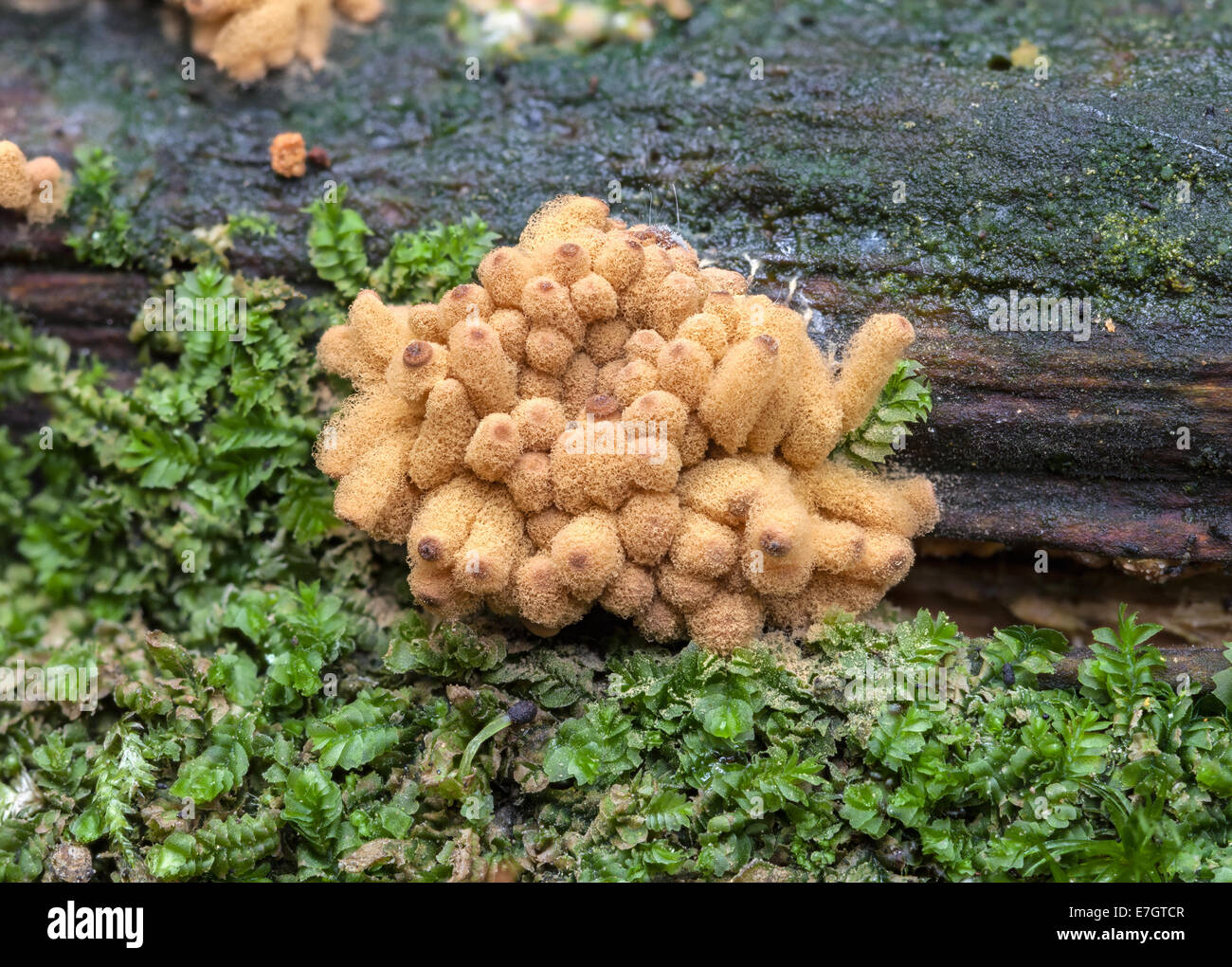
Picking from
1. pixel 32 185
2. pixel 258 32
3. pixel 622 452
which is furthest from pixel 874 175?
pixel 32 185

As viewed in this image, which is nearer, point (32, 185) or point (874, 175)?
point (874, 175)

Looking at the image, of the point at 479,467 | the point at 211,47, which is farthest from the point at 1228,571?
the point at 211,47

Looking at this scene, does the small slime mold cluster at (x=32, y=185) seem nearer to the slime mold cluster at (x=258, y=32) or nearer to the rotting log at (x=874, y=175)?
the rotting log at (x=874, y=175)

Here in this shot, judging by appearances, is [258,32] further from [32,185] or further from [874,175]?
[874,175]

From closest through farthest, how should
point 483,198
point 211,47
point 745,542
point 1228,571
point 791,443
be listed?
point 745,542 → point 791,443 → point 1228,571 → point 483,198 → point 211,47

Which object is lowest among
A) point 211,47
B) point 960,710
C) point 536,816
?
point 536,816

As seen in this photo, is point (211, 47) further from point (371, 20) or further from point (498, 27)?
point (498, 27)

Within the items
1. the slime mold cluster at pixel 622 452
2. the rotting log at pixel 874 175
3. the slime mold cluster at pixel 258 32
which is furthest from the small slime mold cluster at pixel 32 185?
the slime mold cluster at pixel 622 452
